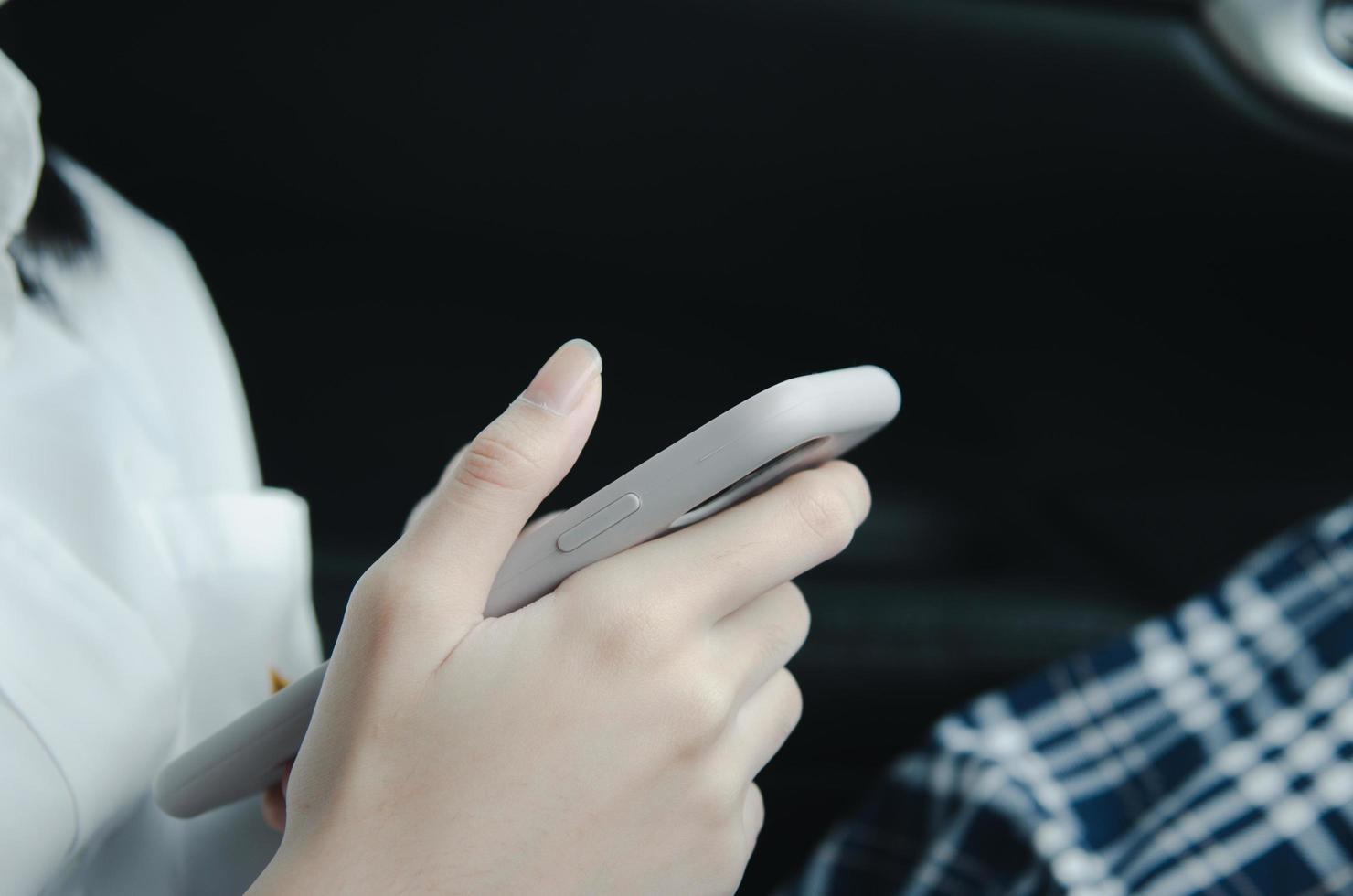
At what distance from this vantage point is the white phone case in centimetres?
41

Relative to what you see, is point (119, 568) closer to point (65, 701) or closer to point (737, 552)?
point (65, 701)

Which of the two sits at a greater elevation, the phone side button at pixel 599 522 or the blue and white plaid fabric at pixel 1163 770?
the phone side button at pixel 599 522

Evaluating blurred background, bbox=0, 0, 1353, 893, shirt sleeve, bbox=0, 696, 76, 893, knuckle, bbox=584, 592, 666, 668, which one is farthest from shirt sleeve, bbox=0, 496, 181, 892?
blurred background, bbox=0, 0, 1353, 893

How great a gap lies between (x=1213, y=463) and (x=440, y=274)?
0.74 metres

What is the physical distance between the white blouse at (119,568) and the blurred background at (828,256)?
0.26 m

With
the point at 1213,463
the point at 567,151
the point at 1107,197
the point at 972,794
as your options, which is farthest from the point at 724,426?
the point at 1213,463

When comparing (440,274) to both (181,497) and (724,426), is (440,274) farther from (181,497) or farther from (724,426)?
(724,426)

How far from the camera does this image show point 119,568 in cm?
52

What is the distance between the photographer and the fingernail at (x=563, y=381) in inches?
16.4

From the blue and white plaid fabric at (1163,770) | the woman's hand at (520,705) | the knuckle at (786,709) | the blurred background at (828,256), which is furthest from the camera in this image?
the blurred background at (828,256)

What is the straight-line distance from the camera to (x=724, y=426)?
0.41 meters

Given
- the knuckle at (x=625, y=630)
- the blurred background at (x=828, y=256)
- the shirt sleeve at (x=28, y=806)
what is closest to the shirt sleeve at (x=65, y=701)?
the shirt sleeve at (x=28, y=806)

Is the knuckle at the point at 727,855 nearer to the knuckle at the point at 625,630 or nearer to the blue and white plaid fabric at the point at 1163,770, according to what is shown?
the knuckle at the point at 625,630

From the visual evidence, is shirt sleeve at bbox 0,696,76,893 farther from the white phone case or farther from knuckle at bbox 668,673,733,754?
knuckle at bbox 668,673,733,754
